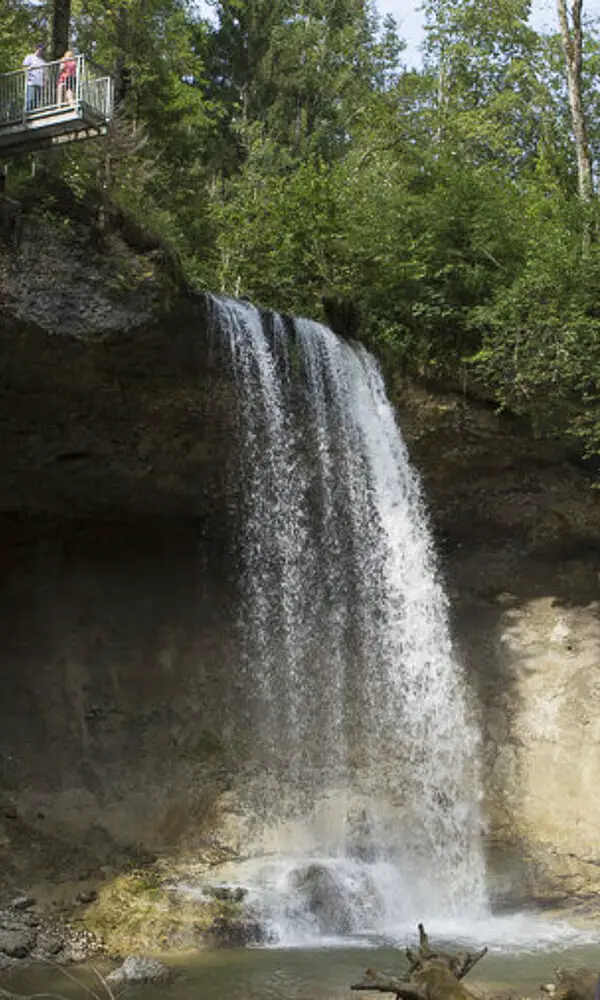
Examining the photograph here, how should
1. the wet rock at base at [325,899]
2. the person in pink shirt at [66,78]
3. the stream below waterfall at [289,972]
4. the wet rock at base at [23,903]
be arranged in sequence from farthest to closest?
the person in pink shirt at [66,78], the wet rock at base at [23,903], the wet rock at base at [325,899], the stream below waterfall at [289,972]

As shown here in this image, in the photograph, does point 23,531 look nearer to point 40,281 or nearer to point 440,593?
point 40,281

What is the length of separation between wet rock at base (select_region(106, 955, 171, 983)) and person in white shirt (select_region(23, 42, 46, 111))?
1107cm

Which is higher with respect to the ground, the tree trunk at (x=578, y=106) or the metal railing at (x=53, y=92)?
the tree trunk at (x=578, y=106)

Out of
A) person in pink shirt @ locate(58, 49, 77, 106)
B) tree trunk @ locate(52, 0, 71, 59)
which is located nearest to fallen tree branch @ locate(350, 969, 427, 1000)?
person in pink shirt @ locate(58, 49, 77, 106)

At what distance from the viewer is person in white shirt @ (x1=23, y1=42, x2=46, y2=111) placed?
1383 centimetres

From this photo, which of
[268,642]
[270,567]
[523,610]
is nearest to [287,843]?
[268,642]

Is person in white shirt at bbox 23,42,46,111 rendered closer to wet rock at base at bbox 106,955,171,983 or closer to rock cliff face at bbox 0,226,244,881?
rock cliff face at bbox 0,226,244,881

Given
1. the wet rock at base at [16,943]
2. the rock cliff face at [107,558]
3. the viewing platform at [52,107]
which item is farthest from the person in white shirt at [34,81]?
the wet rock at base at [16,943]

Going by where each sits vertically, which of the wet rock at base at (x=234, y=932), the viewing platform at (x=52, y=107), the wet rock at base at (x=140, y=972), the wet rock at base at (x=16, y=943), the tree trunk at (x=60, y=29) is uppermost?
the tree trunk at (x=60, y=29)

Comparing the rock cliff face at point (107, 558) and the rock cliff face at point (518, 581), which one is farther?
the rock cliff face at point (518, 581)

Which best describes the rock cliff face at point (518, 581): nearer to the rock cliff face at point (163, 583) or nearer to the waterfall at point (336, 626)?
the rock cliff face at point (163, 583)

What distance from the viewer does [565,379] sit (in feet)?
50.8

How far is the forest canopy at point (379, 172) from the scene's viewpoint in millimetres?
15797

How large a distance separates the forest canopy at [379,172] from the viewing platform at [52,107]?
482 mm
